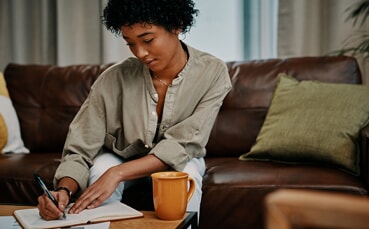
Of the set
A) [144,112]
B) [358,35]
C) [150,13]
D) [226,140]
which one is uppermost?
[150,13]

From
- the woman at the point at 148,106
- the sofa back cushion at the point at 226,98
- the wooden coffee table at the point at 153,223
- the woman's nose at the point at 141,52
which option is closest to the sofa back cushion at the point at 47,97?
the sofa back cushion at the point at 226,98

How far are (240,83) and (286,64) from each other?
0.74ft

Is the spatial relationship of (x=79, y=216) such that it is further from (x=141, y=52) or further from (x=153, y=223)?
(x=141, y=52)

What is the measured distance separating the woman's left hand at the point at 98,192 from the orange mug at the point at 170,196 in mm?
207

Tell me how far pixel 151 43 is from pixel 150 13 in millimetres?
91

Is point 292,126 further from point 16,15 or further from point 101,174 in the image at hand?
point 16,15

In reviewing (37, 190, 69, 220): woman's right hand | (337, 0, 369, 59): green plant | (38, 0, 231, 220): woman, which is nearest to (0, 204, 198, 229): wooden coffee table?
(37, 190, 69, 220): woman's right hand

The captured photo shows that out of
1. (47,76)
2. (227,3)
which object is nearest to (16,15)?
(47,76)

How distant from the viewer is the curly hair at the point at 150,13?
1602mm

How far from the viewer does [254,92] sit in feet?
7.81

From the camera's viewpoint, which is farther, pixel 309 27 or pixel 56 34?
pixel 56 34

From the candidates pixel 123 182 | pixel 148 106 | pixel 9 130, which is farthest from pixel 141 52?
pixel 9 130

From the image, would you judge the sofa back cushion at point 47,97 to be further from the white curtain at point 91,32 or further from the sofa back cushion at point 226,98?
the white curtain at point 91,32

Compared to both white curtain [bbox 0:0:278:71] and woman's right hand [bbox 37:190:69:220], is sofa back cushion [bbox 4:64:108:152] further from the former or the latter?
woman's right hand [bbox 37:190:69:220]
